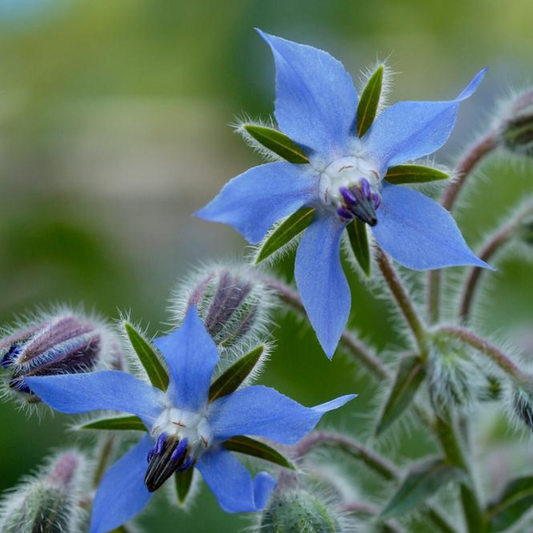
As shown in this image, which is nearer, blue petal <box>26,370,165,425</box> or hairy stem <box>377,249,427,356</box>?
blue petal <box>26,370,165,425</box>

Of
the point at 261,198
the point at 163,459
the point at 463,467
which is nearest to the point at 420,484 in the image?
the point at 463,467

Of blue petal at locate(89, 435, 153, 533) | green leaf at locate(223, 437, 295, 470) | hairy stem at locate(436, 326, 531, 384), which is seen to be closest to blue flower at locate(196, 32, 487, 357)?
green leaf at locate(223, 437, 295, 470)

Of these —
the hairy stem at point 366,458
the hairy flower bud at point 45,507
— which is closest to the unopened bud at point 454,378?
the hairy stem at point 366,458

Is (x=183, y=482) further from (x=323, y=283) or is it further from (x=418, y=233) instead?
(x=418, y=233)

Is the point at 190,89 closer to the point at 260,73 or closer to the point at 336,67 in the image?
the point at 260,73

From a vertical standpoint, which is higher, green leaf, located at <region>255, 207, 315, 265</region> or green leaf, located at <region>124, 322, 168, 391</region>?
green leaf, located at <region>255, 207, 315, 265</region>

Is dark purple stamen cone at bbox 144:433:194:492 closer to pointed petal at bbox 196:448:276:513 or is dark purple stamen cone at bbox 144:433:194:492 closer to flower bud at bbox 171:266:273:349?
pointed petal at bbox 196:448:276:513

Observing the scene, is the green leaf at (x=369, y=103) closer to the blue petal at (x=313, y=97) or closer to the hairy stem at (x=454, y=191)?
the blue petal at (x=313, y=97)

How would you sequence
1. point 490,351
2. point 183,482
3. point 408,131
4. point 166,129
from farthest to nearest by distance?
point 166,129
point 490,351
point 183,482
point 408,131
